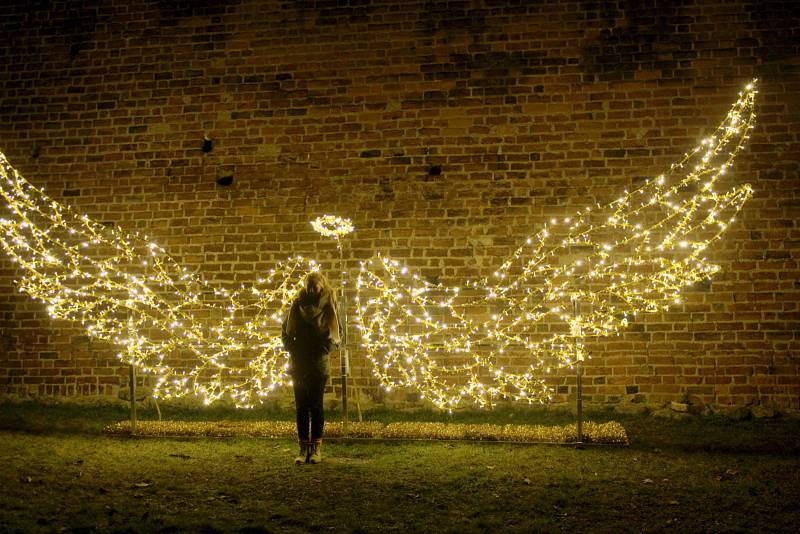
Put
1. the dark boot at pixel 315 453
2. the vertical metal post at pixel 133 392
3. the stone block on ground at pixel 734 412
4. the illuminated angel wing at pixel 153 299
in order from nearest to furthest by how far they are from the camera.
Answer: the dark boot at pixel 315 453 < the vertical metal post at pixel 133 392 < the stone block on ground at pixel 734 412 < the illuminated angel wing at pixel 153 299

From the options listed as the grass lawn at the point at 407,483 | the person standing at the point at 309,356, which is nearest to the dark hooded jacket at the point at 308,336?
the person standing at the point at 309,356

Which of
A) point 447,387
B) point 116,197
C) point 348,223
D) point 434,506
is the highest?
point 116,197

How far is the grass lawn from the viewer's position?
3311mm

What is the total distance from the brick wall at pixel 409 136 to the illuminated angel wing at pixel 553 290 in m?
0.20

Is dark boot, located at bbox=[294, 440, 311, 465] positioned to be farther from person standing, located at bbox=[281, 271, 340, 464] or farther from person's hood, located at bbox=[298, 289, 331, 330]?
person's hood, located at bbox=[298, 289, 331, 330]

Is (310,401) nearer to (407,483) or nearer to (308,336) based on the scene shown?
(308,336)

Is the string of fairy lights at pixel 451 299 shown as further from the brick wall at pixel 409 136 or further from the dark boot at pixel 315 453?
the dark boot at pixel 315 453

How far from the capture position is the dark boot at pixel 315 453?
14.4 feet

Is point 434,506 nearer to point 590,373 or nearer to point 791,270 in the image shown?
point 590,373

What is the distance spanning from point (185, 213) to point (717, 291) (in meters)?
5.39

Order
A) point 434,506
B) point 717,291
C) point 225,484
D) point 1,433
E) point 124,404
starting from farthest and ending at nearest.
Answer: point 124,404 → point 717,291 → point 1,433 → point 225,484 → point 434,506

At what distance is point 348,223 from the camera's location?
537cm

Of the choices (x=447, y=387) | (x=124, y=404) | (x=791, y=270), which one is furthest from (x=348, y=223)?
(x=791, y=270)

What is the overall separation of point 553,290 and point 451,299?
0.98m
